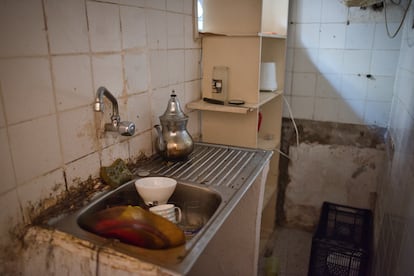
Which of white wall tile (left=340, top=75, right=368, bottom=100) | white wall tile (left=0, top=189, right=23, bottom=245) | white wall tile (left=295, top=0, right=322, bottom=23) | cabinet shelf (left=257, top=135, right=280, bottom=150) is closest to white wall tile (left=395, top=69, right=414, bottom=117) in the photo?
white wall tile (left=340, top=75, right=368, bottom=100)

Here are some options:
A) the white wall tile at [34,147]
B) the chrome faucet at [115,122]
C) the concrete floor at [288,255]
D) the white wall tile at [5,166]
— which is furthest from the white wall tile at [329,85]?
the white wall tile at [5,166]

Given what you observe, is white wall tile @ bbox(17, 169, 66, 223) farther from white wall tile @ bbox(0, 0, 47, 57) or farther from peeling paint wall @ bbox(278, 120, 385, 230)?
peeling paint wall @ bbox(278, 120, 385, 230)

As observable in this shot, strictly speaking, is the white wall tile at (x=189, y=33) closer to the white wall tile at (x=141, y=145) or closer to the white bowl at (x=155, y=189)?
the white wall tile at (x=141, y=145)

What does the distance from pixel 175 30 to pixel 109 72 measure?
51cm

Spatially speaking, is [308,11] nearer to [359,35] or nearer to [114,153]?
[359,35]

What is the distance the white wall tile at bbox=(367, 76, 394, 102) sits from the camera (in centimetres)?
218

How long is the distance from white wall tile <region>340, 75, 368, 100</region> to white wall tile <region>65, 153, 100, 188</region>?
181 cm

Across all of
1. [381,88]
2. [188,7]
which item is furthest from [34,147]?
[381,88]

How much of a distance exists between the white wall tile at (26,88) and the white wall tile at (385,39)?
2016mm

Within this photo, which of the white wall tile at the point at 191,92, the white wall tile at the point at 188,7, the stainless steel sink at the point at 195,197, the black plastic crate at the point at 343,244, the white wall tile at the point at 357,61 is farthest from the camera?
the white wall tile at the point at 357,61

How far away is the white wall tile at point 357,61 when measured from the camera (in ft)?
7.19

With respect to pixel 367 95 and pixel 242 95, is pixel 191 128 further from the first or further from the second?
pixel 367 95

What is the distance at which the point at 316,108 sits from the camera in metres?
2.41

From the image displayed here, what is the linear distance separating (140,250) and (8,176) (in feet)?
1.34
